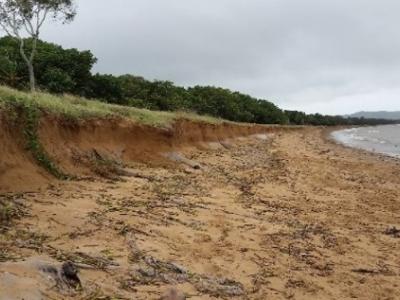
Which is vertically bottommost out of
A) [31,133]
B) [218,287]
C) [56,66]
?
[218,287]

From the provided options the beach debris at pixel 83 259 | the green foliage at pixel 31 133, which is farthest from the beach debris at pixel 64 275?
the green foliage at pixel 31 133

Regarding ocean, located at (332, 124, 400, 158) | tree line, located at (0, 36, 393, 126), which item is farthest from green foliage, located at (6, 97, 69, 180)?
ocean, located at (332, 124, 400, 158)

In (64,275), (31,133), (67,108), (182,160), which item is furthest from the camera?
(182,160)

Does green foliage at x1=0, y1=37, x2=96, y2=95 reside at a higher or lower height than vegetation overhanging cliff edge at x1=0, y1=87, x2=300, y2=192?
higher

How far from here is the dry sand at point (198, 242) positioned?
20.7 feet

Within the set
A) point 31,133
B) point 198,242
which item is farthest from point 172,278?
point 31,133

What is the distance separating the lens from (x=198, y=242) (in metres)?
8.41

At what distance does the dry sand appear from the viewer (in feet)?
20.7

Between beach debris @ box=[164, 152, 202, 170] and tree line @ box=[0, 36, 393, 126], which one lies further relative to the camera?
tree line @ box=[0, 36, 393, 126]

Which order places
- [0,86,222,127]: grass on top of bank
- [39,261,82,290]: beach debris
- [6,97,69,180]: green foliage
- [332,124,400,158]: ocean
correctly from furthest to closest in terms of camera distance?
[332,124,400,158]: ocean < [0,86,222,127]: grass on top of bank < [6,97,69,180]: green foliage < [39,261,82,290]: beach debris

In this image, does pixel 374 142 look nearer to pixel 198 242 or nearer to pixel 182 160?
pixel 182 160

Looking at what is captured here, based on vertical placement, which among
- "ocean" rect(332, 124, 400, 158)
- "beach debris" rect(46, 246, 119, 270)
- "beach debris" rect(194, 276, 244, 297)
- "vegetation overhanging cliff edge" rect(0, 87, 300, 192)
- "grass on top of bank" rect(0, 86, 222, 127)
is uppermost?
"grass on top of bank" rect(0, 86, 222, 127)

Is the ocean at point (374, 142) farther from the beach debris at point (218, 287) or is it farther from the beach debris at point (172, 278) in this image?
the beach debris at point (172, 278)

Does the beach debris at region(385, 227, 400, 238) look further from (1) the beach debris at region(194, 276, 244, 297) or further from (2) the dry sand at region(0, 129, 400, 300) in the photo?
(1) the beach debris at region(194, 276, 244, 297)
